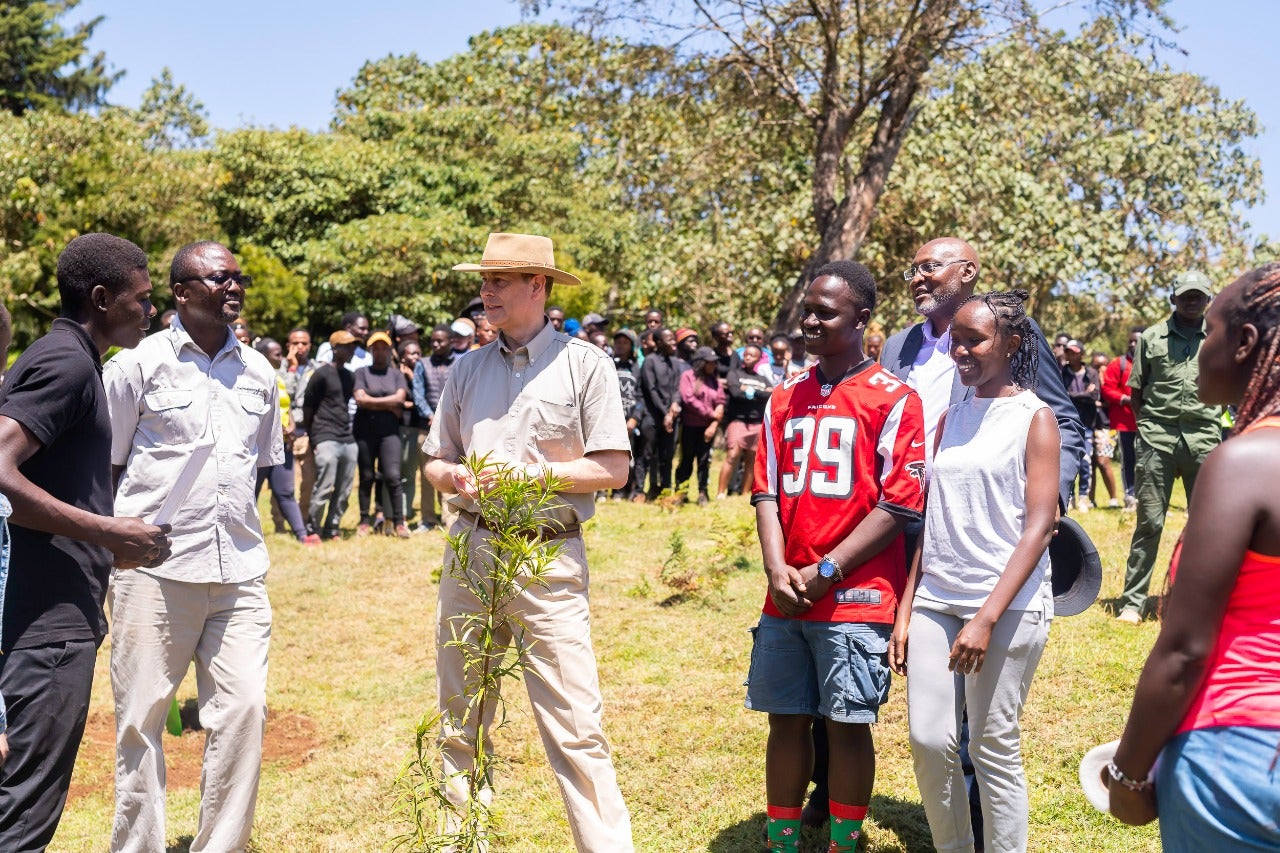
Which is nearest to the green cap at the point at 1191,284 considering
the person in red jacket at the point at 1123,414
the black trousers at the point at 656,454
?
the person in red jacket at the point at 1123,414

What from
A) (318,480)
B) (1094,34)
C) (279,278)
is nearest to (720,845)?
(318,480)

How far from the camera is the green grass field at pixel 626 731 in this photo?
206 inches

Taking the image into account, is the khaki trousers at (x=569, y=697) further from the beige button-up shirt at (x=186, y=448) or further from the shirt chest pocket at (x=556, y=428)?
the beige button-up shirt at (x=186, y=448)

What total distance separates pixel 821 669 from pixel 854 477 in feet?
2.35

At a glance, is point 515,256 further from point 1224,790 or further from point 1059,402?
point 1224,790

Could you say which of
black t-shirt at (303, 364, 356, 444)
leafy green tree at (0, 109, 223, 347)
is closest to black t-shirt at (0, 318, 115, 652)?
black t-shirt at (303, 364, 356, 444)

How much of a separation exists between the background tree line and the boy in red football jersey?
42.6 ft

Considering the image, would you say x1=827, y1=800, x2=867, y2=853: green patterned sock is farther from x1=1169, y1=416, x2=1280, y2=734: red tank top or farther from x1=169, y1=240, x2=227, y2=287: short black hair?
x1=169, y1=240, x2=227, y2=287: short black hair

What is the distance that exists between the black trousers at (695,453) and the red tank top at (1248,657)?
40.4ft

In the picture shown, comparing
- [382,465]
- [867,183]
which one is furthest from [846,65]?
[382,465]

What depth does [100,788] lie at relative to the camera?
6332 millimetres

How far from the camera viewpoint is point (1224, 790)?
2.22 meters

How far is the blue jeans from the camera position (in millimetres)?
2184

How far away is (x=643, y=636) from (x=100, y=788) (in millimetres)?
3583
